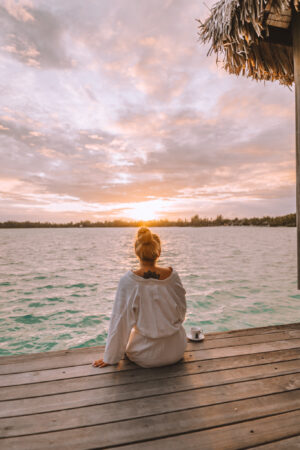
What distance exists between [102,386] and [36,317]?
4907mm

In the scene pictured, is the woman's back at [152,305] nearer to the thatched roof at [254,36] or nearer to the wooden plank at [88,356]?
the wooden plank at [88,356]

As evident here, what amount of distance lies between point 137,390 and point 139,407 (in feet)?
0.56

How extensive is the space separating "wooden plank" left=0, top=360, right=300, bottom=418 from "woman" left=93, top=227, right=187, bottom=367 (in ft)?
0.66

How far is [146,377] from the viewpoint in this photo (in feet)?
5.91

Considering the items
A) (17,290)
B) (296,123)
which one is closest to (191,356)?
(296,123)

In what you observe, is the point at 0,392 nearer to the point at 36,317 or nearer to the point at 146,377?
the point at 146,377

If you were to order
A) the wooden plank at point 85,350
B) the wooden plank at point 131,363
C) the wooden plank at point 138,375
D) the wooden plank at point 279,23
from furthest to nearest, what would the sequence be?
the wooden plank at point 279,23
the wooden plank at point 85,350
the wooden plank at point 131,363
the wooden plank at point 138,375

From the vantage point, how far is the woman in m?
1.83

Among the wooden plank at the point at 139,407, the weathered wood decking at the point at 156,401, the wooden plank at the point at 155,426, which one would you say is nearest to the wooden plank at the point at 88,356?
the weathered wood decking at the point at 156,401

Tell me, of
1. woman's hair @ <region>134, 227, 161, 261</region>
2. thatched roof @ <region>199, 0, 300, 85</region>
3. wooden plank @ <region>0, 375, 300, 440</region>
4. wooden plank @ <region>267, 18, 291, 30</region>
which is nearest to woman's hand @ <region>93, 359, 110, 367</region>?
wooden plank @ <region>0, 375, 300, 440</region>

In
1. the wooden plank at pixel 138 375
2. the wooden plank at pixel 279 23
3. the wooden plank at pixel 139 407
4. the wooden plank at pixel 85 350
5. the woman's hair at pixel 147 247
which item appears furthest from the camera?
the wooden plank at pixel 279 23

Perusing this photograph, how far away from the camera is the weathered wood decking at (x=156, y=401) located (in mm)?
1251

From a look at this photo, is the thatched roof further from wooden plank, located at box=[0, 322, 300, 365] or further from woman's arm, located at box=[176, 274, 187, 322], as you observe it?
wooden plank, located at box=[0, 322, 300, 365]

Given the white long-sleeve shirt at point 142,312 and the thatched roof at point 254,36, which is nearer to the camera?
the white long-sleeve shirt at point 142,312
